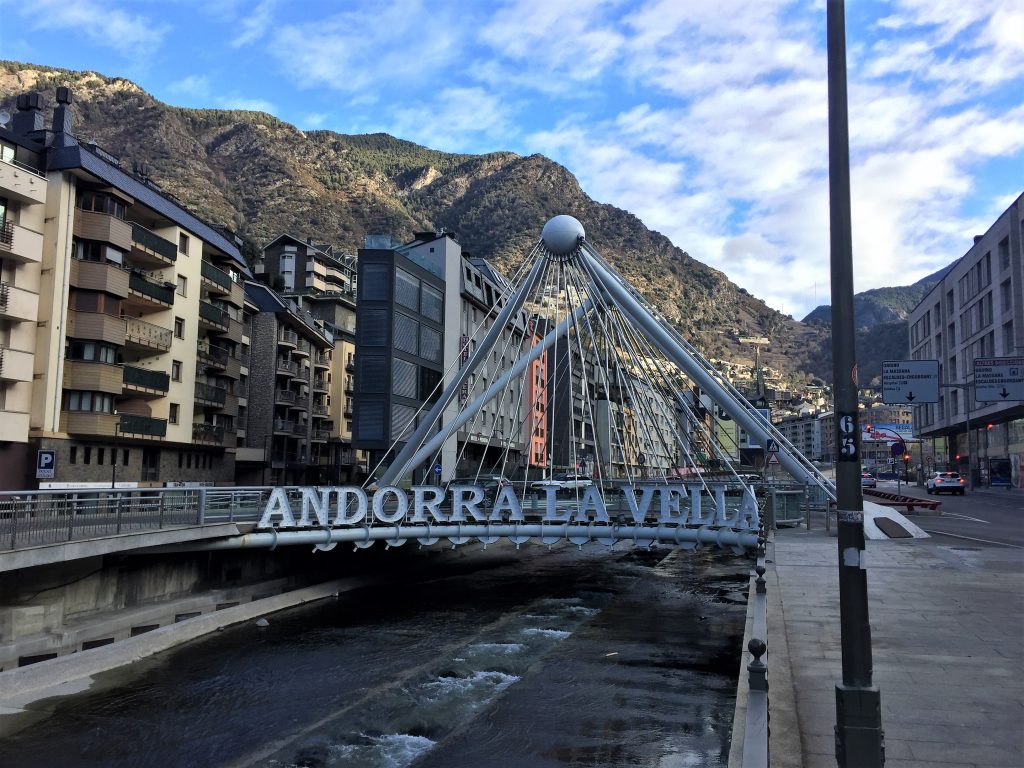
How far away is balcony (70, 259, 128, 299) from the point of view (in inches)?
1737

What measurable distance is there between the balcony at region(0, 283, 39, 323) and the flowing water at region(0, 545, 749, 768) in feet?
70.5

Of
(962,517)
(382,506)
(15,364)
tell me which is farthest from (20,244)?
(962,517)

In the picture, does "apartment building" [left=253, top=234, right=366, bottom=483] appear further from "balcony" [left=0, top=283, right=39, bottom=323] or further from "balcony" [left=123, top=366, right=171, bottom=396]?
"balcony" [left=0, top=283, right=39, bottom=323]

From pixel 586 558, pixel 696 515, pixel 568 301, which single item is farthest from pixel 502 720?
pixel 586 558

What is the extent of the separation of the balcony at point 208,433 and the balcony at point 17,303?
624 inches

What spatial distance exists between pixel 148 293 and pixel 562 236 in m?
25.7

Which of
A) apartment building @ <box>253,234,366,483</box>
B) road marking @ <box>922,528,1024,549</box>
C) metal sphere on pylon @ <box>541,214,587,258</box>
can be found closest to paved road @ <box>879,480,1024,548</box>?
road marking @ <box>922,528,1024,549</box>

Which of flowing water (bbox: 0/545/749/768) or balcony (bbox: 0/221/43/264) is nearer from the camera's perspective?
flowing water (bbox: 0/545/749/768)

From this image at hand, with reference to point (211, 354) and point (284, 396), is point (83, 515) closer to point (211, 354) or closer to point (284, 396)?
point (211, 354)

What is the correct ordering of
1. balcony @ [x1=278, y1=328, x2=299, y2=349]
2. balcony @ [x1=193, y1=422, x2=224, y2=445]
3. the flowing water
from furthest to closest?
1. balcony @ [x1=278, y1=328, x2=299, y2=349]
2. balcony @ [x1=193, y1=422, x2=224, y2=445]
3. the flowing water

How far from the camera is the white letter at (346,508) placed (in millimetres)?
32594

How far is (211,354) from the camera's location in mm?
59344

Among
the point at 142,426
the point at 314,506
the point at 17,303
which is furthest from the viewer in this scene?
the point at 142,426

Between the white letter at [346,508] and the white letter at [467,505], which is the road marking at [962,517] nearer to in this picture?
the white letter at [467,505]
